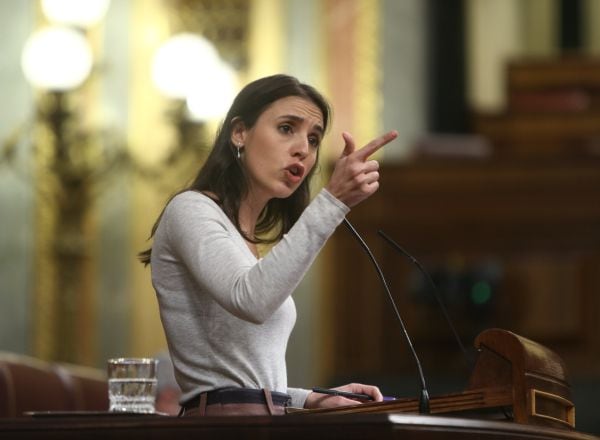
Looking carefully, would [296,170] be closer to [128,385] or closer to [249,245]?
[249,245]

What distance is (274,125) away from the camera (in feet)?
8.15

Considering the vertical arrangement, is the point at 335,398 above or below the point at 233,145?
below

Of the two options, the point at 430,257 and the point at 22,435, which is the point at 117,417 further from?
the point at 430,257

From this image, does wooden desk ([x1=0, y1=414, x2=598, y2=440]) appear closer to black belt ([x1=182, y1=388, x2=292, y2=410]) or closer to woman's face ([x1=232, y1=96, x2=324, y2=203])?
black belt ([x1=182, y1=388, x2=292, y2=410])

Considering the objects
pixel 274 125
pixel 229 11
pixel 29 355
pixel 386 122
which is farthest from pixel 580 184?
pixel 274 125

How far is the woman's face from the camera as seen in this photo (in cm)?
246

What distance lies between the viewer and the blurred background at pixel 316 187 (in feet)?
22.1

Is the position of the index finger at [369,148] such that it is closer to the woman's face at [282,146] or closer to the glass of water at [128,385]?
the woman's face at [282,146]

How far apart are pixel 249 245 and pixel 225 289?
9.4 inches

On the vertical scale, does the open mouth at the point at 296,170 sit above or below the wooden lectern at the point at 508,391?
above

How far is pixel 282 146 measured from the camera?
2.46m

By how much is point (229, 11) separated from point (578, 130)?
2.00 m

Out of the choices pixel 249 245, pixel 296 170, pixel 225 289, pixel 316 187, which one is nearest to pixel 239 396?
pixel 225 289

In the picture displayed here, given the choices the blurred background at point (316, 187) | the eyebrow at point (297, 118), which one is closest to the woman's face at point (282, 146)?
the eyebrow at point (297, 118)
